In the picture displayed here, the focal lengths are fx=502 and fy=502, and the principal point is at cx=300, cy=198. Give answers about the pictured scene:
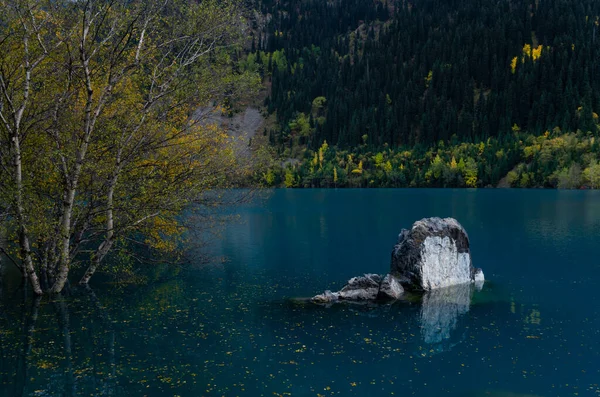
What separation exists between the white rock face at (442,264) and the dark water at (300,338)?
4.39 feet

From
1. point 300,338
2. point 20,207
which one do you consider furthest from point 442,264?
point 20,207

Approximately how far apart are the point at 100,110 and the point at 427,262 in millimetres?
21217

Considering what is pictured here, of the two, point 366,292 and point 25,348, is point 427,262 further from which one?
point 25,348

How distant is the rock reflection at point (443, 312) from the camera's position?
22.7m

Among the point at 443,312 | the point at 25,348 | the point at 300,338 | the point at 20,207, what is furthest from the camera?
the point at 443,312

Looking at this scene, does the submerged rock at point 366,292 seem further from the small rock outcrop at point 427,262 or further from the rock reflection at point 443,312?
the rock reflection at point 443,312

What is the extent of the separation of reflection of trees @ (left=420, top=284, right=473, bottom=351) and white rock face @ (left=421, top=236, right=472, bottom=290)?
57cm

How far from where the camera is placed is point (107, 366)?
18703 millimetres

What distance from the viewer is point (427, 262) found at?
105ft

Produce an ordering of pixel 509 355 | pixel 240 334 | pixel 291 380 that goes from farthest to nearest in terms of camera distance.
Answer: pixel 240 334 < pixel 509 355 < pixel 291 380

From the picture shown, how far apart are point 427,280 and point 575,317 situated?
8.50 metres

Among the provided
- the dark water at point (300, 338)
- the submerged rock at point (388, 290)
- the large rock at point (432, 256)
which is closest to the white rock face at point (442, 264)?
the large rock at point (432, 256)

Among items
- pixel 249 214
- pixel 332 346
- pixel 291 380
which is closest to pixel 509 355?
pixel 332 346

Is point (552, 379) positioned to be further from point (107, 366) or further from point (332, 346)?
point (107, 366)
